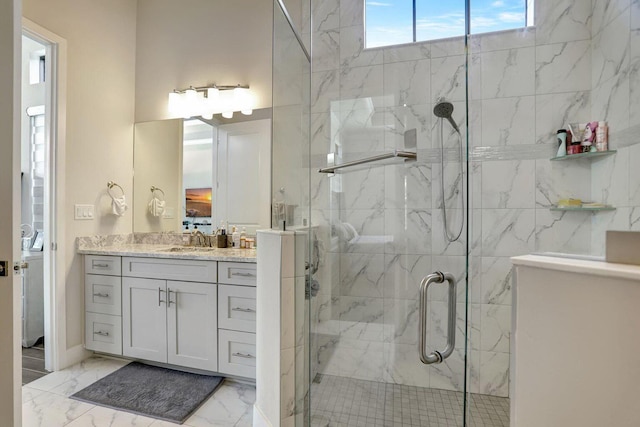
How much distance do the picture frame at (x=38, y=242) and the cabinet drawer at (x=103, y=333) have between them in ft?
3.45

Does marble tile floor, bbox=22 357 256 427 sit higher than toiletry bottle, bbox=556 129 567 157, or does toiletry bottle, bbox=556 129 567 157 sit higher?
toiletry bottle, bbox=556 129 567 157

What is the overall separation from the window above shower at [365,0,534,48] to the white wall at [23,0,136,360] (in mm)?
Result: 2321

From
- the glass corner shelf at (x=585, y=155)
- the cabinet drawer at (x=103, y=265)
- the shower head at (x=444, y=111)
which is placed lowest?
the cabinet drawer at (x=103, y=265)

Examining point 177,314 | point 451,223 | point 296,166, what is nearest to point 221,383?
point 177,314

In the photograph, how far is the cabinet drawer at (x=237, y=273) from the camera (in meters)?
2.03

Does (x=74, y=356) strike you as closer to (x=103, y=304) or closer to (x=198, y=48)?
(x=103, y=304)

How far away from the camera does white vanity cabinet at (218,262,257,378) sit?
200 cm

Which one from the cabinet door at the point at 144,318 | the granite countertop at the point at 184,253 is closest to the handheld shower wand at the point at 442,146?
the granite countertop at the point at 184,253

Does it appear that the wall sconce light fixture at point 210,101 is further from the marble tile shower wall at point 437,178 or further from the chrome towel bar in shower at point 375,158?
the chrome towel bar in shower at point 375,158

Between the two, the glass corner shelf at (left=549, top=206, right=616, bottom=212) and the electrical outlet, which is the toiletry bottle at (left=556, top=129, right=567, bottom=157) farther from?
the electrical outlet

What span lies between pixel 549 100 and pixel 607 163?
20.0 inches

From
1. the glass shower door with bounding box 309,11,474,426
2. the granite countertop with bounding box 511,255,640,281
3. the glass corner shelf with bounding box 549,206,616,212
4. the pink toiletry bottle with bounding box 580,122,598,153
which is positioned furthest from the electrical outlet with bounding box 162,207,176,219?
the pink toiletry bottle with bounding box 580,122,598,153

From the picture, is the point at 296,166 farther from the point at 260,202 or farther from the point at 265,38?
the point at 265,38

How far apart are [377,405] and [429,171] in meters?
1.22
